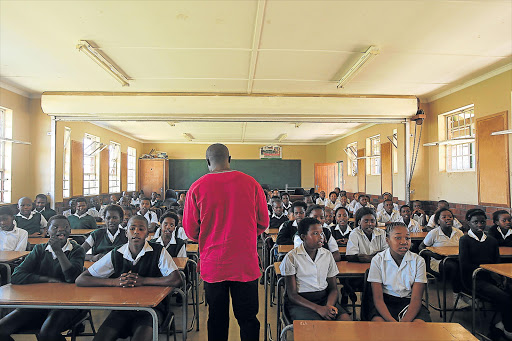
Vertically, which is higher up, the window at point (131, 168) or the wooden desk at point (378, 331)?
the window at point (131, 168)

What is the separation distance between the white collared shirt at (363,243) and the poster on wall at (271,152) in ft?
35.2

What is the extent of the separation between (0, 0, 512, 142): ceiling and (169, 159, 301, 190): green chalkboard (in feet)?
25.8

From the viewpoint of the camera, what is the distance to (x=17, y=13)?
3.41 metres

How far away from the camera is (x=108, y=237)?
3660mm

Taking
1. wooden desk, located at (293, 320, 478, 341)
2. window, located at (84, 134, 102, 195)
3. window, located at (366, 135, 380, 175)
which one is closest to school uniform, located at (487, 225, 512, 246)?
wooden desk, located at (293, 320, 478, 341)

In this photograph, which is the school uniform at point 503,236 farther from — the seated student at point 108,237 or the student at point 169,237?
the seated student at point 108,237

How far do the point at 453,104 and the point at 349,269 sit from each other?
483cm

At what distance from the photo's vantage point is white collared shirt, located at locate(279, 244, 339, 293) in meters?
2.47

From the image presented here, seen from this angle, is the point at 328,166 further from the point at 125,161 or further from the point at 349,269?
the point at 349,269

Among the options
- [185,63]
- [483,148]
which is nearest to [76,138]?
[185,63]

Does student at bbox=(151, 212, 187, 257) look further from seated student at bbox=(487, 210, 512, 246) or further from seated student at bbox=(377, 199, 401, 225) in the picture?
seated student at bbox=(377, 199, 401, 225)

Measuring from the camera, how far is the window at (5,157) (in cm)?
615

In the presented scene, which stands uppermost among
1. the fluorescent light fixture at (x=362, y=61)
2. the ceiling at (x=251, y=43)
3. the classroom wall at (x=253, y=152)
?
the ceiling at (x=251, y=43)

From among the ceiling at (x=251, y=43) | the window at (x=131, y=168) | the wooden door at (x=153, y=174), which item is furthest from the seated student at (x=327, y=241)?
the wooden door at (x=153, y=174)
